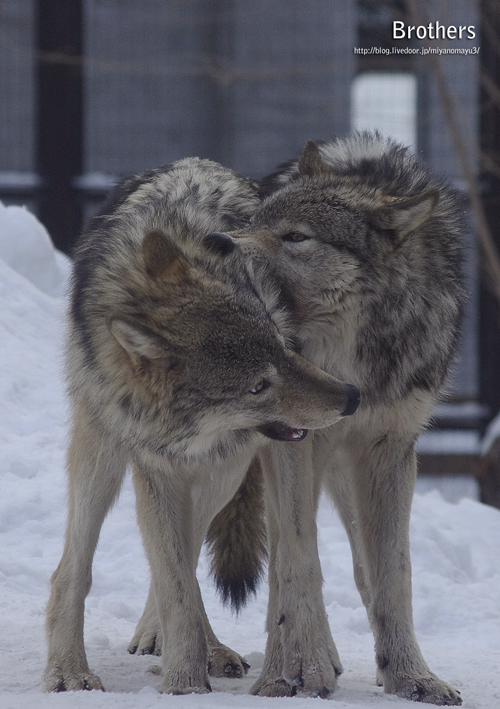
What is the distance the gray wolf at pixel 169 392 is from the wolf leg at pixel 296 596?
0.41ft

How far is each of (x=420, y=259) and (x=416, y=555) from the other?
2005 millimetres

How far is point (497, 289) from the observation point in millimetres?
6238

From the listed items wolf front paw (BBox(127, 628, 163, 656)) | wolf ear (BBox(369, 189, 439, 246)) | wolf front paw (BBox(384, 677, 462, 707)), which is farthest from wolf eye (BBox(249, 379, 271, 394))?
wolf front paw (BBox(127, 628, 163, 656))

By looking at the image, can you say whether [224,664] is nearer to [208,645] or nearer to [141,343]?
[208,645]

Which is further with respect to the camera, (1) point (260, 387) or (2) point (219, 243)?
(2) point (219, 243)

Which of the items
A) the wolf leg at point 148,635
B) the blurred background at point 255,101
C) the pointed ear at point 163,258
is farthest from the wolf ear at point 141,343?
the blurred background at point 255,101

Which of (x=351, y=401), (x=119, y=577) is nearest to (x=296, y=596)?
(x=351, y=401)

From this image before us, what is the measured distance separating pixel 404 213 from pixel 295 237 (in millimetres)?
330

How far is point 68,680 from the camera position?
2.49 meters

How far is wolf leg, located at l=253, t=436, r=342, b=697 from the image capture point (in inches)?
97.4

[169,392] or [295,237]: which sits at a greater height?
[295,237]

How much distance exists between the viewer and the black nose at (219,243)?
8.09ft

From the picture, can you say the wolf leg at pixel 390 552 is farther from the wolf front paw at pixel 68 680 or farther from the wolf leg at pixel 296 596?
the wolf front paw at pixel 68 680

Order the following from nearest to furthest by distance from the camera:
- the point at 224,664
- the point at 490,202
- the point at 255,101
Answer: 1. the point at 224,664
2. the point at 490,202
3. the point at 255,101
